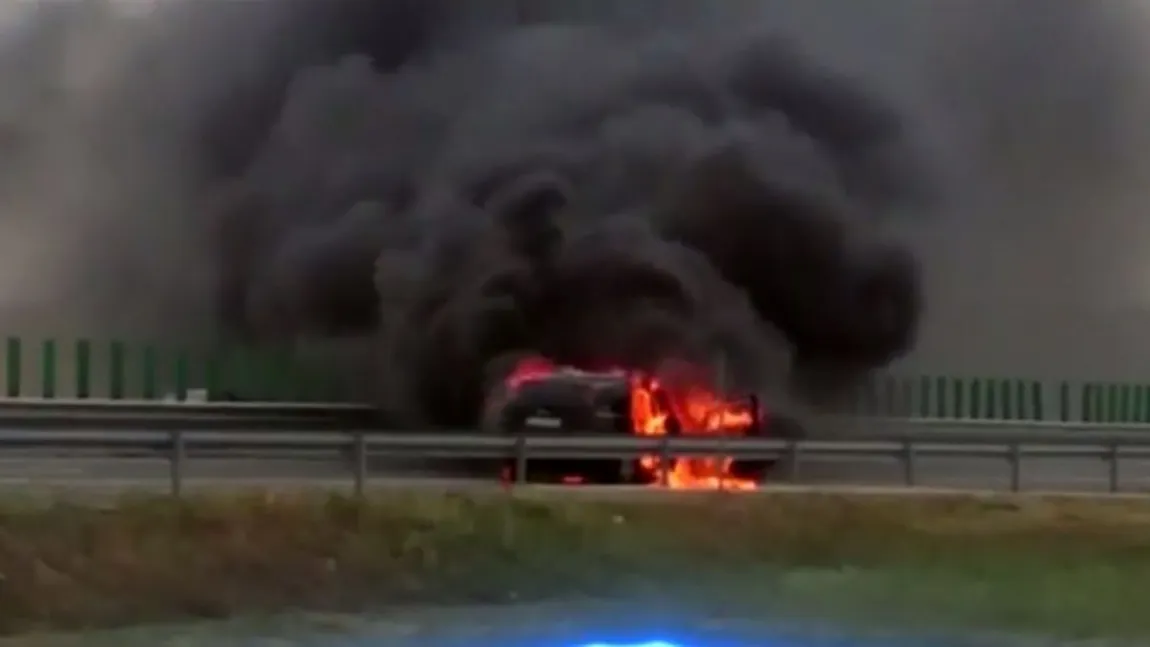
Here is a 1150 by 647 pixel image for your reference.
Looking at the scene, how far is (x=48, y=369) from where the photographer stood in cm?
2783

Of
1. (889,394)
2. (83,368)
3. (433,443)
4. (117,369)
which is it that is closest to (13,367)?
(83,368)

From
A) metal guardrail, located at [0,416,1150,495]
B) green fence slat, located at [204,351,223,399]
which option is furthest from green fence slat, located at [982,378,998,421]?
green fence slat, located at [204,351,223,399]

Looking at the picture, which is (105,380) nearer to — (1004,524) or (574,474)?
(574,474)

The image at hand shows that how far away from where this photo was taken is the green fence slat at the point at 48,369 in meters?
27.4

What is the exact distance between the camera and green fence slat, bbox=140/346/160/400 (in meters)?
28.7

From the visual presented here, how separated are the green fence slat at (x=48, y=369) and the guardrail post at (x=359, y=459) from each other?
39.7 ft

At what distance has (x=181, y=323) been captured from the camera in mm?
32719

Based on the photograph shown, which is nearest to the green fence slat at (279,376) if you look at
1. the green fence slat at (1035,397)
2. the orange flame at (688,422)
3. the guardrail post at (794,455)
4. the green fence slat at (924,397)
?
the orange flame at (688,422)

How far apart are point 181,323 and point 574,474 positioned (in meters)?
15.8

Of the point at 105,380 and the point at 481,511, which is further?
the point at 105,380

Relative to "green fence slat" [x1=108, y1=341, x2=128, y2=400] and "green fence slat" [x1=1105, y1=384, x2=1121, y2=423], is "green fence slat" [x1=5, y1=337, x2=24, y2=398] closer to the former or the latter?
"green fence slat" [x1=108, y1=341, x2=128, y2=400]

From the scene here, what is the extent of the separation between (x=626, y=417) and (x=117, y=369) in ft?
34.4

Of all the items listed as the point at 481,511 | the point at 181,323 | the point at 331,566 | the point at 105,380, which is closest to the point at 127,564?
the point at 331,566

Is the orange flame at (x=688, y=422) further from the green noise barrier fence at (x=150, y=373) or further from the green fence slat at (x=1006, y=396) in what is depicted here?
the green fence slat at (x=1006, y=396)
